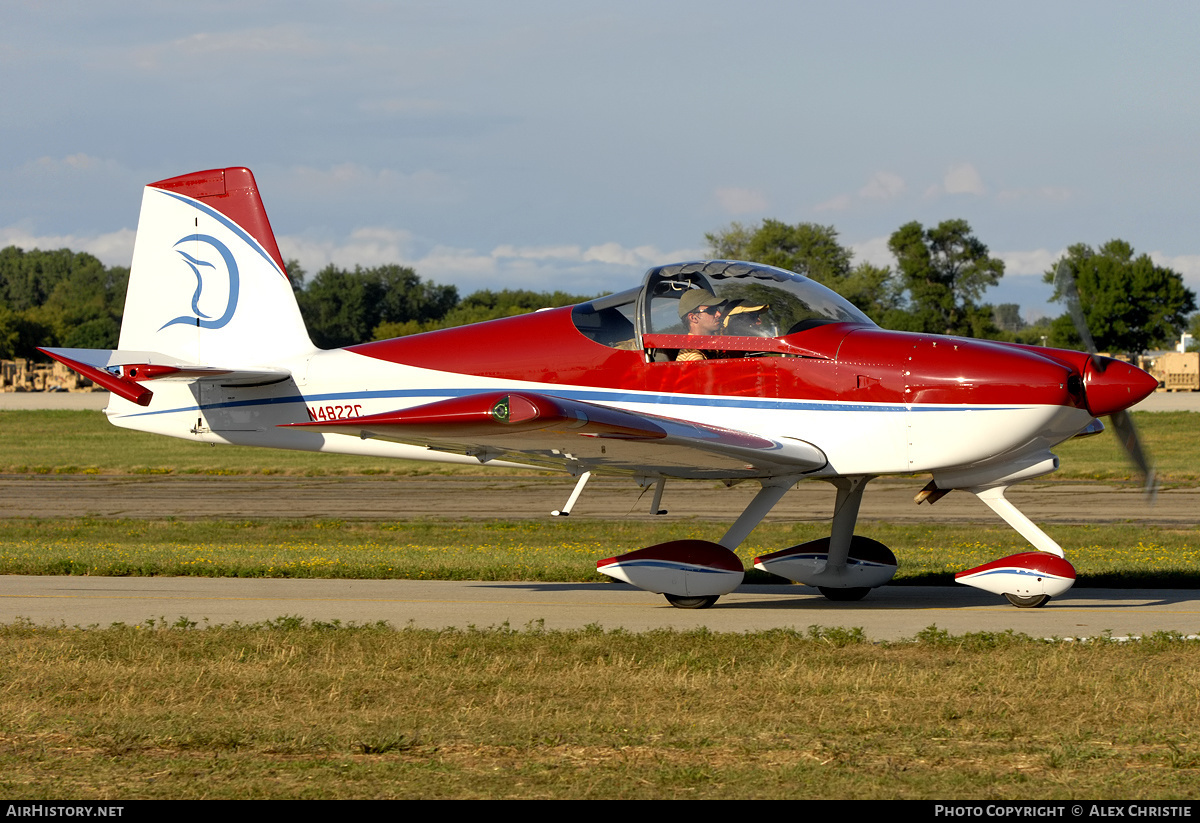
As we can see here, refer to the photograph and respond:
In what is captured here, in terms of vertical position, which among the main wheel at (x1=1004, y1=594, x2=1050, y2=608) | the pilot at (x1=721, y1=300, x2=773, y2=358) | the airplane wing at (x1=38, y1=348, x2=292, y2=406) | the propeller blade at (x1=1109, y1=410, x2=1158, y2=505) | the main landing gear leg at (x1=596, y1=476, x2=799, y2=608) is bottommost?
the main wheel at (x1=1004, y1=594, x2=1050, y2=608)

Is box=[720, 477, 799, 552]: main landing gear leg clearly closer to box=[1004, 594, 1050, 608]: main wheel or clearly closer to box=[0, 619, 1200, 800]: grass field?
box=[0, 619, 1200, 800]: grass field

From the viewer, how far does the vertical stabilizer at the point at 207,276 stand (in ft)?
40.5

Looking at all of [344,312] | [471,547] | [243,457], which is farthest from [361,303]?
[471,547]

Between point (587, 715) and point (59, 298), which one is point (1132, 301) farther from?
point (59, 298)

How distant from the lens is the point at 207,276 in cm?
1248

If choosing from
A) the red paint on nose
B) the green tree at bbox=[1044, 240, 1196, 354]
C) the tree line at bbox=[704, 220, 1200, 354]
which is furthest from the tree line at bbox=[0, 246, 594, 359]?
the red paint on nose

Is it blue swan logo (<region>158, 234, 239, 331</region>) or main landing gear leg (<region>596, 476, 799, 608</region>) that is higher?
blue swan logo (<region>158, 234, 239, 331</region>)

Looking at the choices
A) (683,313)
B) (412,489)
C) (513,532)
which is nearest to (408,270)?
(412,489)

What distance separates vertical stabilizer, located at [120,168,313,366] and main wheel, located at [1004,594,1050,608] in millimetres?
7179

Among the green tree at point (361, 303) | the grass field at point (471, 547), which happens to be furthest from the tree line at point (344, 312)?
the grass field at point (471, 547)

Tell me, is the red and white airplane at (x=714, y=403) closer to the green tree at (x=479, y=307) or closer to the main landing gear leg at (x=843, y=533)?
the main landing gear leg at (x=843, y=533)

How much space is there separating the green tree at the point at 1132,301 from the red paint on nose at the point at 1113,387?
83.6m

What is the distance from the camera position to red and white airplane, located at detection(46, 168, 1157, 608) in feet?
30.6

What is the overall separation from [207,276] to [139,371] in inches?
52.9
